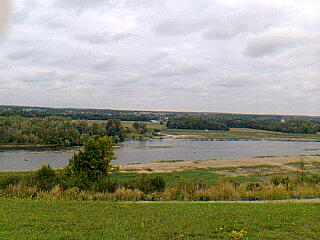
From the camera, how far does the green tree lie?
22680mm

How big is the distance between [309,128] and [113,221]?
113762 mm

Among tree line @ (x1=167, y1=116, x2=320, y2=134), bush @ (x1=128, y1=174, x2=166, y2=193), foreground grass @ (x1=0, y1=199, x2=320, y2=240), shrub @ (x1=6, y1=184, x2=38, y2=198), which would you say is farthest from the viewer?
tree line @ (x1=167, y1=116, x2=320, y2=134)

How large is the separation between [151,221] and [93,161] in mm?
17759

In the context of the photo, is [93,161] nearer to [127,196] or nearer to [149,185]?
[149,185]

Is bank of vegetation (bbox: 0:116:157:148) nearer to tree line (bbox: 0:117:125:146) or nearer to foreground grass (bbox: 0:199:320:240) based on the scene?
tree line (bbox: 0:117:125:146)

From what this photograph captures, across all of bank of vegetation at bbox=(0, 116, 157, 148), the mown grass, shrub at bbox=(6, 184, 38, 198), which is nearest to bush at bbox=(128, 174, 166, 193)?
shrub at bbox=(6, 184, 38, 198)

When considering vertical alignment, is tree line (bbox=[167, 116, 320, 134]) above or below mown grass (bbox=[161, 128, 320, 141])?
above

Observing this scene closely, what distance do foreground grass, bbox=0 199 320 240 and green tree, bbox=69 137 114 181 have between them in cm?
1431

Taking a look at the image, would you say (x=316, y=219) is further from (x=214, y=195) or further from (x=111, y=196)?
(x=111, y=196)

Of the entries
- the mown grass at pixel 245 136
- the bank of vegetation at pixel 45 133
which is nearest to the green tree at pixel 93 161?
the bank of vegetation at pixel 45 133

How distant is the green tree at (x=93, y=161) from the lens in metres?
22.7

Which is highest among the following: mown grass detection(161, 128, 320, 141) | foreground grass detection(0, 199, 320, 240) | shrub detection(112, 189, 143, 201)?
foreground grass detection(0, 199, 320, 240)

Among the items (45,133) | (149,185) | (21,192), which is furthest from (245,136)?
(21,192)

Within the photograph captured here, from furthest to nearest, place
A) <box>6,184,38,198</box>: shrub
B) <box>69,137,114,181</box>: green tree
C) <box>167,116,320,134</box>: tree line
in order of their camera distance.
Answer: <box>167,116,320,134</box>: tree line → <box>69,137,114,181</box>: green tree → <box>6,184,38,198</box>: shrub
